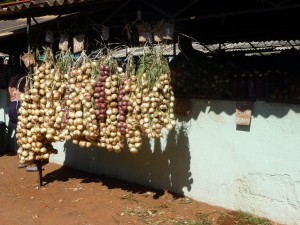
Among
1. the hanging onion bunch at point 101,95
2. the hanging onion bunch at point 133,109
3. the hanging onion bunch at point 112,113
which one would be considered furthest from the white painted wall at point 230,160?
the hanging onion bunch at point 101,95

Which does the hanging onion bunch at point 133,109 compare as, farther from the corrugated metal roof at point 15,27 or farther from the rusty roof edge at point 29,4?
the corrugated metal roof at point 15,27

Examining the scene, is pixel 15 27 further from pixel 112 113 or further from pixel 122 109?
pixel 122 109

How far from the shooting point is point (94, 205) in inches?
215

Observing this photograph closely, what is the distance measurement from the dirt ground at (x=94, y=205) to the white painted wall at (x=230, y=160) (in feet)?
0.69

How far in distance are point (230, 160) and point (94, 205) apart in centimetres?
213

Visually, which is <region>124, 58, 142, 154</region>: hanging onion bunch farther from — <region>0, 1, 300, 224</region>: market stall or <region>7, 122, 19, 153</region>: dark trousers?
<region>7, 122, 19, 153</region>: dark trousers

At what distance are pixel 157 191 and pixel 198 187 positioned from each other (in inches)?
30.1

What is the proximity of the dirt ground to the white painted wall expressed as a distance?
211 millimetres

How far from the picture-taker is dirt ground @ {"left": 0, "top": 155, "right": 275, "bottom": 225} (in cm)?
486

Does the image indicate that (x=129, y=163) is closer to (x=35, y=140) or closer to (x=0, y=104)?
(x=35, y=140)

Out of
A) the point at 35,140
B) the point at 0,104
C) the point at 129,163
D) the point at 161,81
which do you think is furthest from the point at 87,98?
the point at 0,104

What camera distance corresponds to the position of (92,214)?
5113 mm

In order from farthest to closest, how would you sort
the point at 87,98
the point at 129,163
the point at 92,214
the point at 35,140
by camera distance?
the point at 129,163 → the point at 35,140 → the point at 92,214 → the point at 87,98

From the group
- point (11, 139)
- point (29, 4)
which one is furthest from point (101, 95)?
point (11, 139)
